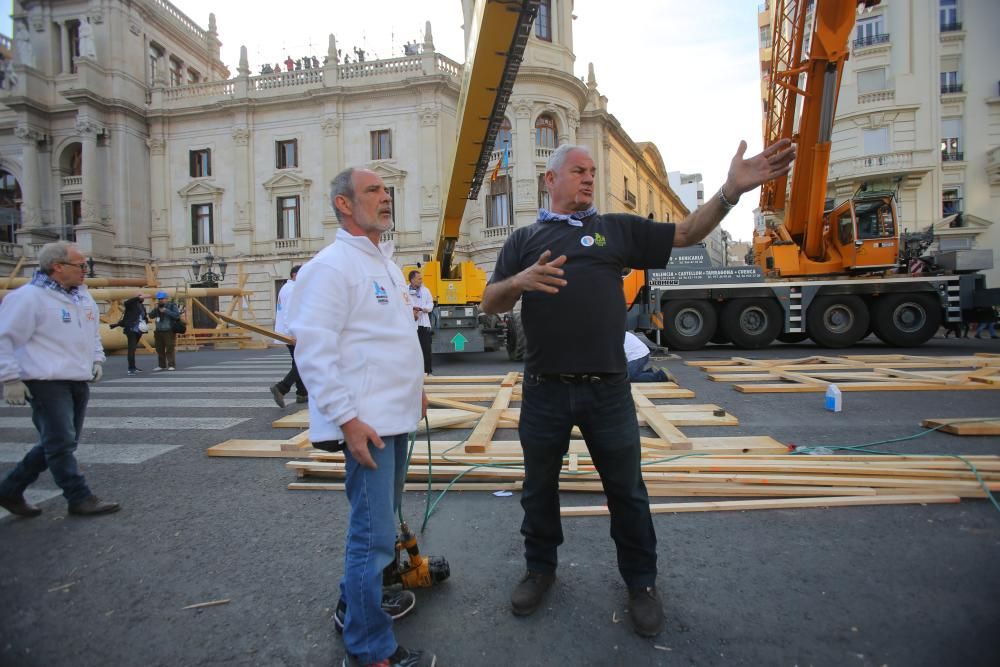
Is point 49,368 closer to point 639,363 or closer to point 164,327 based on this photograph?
point 639,363

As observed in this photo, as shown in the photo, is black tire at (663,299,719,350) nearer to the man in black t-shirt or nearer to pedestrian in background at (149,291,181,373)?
the man in black t-shirt

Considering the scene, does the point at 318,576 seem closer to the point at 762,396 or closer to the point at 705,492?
the point at 705,492

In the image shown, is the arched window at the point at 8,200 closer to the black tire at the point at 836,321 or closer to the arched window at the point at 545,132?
the arched window at the point at 545,132

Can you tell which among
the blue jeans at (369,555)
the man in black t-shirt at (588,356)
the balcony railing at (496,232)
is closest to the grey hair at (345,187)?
the man in black t-shirt at (588,356)

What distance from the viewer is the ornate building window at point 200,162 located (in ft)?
103

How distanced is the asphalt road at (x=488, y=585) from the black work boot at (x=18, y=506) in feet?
0.19

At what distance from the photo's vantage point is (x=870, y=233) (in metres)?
12.8

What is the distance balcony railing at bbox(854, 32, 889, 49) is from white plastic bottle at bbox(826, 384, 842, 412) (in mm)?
31903

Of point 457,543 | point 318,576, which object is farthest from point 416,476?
point 318,576

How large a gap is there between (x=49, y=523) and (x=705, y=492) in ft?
13.6

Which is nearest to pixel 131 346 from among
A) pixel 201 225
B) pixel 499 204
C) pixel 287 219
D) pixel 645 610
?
pixel 645 610

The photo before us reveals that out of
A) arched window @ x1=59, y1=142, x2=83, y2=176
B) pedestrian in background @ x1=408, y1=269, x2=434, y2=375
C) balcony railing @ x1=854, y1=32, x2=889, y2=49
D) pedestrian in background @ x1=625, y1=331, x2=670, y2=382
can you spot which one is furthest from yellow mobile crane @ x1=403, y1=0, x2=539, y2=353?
arched window @ x1=59, y1=142, x2=83, y2=176

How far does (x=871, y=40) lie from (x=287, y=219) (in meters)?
33.0

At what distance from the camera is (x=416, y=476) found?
394 centimetres
